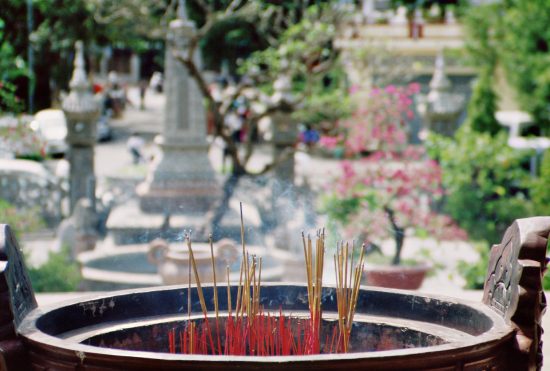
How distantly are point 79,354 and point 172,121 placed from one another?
11.1 metres

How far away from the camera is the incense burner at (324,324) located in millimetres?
2479

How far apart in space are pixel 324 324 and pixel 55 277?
535cm

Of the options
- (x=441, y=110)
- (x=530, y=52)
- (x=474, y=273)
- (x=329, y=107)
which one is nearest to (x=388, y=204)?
(x=474, y=273)

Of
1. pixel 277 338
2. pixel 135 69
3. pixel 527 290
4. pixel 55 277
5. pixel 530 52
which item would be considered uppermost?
pixel 527 290

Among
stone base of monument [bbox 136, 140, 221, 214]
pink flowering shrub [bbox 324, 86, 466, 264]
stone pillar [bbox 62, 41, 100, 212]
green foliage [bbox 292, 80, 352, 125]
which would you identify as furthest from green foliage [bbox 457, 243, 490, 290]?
stone pillar [bbox 62, 41, 100, 212]

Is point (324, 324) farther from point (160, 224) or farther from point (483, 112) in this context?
point (483, 112)

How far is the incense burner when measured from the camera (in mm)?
2479

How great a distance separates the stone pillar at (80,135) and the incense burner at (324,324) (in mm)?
9723

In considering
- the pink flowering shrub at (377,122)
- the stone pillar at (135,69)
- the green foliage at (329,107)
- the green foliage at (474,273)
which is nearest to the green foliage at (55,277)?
the green foliage at (474,273)

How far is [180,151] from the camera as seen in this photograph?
13.5 meters

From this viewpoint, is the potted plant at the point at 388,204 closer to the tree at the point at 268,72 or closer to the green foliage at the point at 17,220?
the tree at the point at 268,72

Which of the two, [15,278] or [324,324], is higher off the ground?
[15,278]

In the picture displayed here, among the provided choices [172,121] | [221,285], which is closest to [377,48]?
[172,121]

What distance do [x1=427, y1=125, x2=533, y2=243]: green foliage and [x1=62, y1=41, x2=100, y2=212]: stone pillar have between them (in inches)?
176
